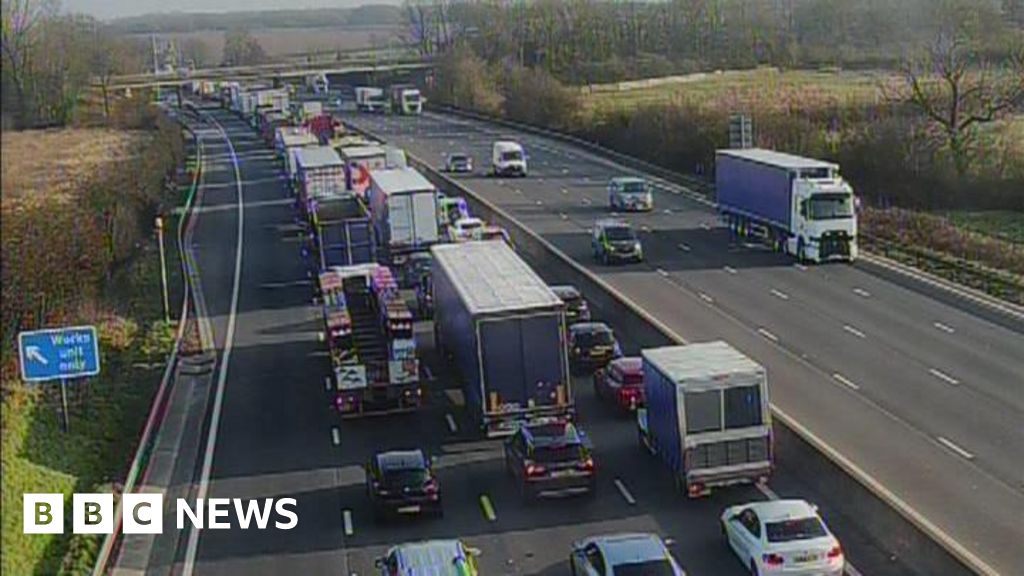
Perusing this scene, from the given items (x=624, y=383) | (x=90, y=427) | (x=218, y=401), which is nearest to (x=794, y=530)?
(x=624, y=383)

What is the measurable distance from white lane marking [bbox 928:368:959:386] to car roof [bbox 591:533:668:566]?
1431 centimetres

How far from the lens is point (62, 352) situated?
2577 centimetres

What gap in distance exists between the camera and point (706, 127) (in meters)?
79.1

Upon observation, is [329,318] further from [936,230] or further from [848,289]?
[936,230]

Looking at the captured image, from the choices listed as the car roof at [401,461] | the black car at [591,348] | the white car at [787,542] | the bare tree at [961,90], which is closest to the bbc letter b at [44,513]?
the car roof at [401,461]

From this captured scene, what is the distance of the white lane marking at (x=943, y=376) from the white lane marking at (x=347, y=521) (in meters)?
14.4

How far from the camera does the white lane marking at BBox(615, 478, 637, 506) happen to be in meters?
23.1

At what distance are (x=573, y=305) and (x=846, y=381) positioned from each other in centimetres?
848

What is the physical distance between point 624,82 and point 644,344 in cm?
10779

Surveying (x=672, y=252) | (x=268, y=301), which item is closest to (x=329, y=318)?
(x=268, y=301)

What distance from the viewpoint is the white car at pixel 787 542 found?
725 inches

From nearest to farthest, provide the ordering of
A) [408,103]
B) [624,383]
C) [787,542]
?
[787,542]
[624,383]
[408,103]

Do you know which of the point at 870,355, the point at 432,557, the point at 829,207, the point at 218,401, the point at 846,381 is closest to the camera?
the point at 432,557

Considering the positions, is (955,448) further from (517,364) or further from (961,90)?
(961,90)
